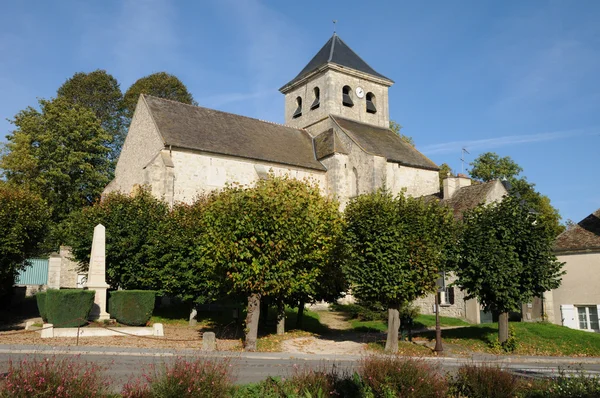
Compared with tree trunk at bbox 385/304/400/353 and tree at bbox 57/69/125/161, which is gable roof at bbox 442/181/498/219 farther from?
tree at bbox 57/69/125/161

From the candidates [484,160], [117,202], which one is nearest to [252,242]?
[117,202]

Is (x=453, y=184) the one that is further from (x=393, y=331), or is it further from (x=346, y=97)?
(x=393, y=331)

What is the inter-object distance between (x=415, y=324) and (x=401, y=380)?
55.1 feet

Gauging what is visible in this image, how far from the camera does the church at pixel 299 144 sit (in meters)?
26.4

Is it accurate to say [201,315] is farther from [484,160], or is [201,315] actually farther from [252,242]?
[484,160]

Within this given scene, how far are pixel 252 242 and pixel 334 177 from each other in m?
16.4

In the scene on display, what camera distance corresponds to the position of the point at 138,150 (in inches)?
1116

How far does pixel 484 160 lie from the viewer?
4759 cm

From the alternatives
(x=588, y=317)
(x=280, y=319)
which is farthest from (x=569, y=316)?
(x=280, y=319)

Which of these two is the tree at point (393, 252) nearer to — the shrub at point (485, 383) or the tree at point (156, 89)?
the shrub at point (485, 383)

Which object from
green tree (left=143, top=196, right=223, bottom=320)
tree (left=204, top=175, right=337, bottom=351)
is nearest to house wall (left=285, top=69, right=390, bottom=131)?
green tree (left=143, top=196, right=223, bottom=320)

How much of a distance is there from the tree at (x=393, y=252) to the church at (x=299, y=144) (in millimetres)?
7655

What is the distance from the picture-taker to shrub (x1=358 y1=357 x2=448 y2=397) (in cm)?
673

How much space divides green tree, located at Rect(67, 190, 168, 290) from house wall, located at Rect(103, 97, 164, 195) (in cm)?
501
